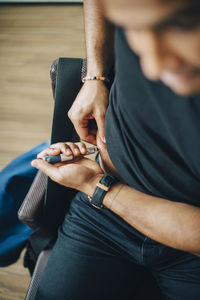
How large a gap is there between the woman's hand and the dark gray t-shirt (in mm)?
106

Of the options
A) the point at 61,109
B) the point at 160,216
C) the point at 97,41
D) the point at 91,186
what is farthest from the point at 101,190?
the point at 97,41

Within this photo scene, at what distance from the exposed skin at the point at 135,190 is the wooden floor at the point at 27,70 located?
2.55 ft

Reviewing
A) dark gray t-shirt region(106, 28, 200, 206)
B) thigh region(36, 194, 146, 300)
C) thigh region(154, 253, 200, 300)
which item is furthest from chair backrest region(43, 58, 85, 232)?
thigh region(154, 253, 200, 300)

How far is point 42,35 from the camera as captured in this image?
8.82ft

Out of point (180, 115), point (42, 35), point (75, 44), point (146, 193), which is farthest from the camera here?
point (42, 35)

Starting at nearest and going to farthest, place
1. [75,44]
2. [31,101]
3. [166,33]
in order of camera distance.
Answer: [166,33], [31,101], [75,44]

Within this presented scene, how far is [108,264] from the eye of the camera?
31.2 inches

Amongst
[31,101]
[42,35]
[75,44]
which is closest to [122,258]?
[31,101]

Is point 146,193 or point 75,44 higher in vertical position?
point 75,44

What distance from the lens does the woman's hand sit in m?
0.76

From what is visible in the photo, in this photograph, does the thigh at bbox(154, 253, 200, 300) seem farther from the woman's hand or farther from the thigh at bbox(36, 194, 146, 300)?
the woman's hand

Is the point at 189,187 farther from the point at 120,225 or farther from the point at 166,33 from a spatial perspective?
the point at 166,33

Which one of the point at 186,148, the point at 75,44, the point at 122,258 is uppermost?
the point at 75,44

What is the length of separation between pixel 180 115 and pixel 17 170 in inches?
36.9
